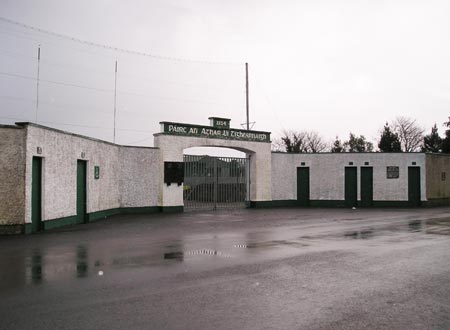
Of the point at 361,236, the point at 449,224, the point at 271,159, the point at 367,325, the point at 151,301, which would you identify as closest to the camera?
the point at 367,325

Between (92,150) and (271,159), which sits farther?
(271,159)

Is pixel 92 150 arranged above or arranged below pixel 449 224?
above

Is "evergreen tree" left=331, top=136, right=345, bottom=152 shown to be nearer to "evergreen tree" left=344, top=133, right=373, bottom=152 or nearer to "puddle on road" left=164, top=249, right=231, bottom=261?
"evergreen tree" left=344, top=133, right=373, bottom=152

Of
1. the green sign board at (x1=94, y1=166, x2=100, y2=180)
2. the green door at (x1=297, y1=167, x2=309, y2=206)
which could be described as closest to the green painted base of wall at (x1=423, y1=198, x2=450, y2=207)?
the green door at (x1=297, y1=167, x2=309, y2=206)

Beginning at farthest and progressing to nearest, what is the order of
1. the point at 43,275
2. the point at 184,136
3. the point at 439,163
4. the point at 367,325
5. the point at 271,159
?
1. the point at 439,163
2. the point at 271,159
3. the point at 184,136
4. the point at 43,275
5. the point at 367,325

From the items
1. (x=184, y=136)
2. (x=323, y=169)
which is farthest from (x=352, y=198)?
(x=184, y=136)

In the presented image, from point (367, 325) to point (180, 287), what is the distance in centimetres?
286

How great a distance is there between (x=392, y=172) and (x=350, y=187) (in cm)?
288

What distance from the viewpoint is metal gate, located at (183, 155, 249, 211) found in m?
Answer: 24.8

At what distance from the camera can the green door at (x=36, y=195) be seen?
14.3 m

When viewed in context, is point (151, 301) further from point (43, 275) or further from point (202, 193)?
point (202, 193)

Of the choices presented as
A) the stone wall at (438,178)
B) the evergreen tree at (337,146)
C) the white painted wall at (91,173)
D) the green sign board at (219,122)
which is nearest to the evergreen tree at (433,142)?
the evergreen tree at (337,146)

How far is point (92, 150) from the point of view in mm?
18953

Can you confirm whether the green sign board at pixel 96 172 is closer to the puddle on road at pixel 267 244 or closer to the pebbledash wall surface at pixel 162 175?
the pebbledash wall surface at pixel 162 175
